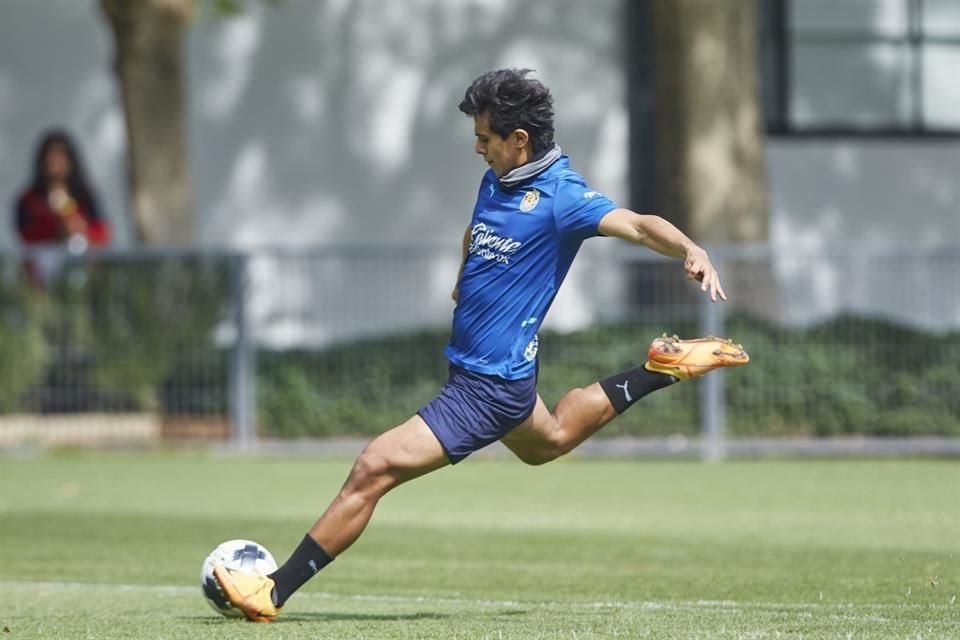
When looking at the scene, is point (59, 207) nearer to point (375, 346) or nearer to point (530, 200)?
point (375, 346)

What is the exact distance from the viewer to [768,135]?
25266 mm

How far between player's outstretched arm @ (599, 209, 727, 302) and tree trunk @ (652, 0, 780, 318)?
12.6 m

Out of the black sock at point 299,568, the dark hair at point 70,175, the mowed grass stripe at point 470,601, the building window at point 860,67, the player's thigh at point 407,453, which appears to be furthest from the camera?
the building window at point 860,67

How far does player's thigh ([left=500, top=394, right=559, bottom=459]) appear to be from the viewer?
830 centimetres

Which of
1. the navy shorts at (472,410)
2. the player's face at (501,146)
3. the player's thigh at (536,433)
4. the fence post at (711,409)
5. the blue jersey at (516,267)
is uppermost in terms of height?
the player's face at (501,146)

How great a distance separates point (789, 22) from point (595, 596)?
1732 cm

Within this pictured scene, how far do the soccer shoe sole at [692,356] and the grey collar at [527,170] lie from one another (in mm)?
880

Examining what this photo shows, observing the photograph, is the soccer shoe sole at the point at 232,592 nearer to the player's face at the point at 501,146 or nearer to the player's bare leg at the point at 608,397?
the player's bare leg at the point at 608,397

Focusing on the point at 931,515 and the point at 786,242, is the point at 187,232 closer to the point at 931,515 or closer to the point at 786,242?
the point at 786,242

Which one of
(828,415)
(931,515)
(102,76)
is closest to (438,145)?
(102,76)

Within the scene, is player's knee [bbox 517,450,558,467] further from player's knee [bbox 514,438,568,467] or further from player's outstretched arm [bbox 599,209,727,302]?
player's outstretched arm [bbox 599,209,727,302]

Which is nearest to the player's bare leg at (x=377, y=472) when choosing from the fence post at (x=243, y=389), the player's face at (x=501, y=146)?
the player's face at (x=501, y=146)

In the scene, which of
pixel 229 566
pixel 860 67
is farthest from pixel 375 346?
pixel 229 566

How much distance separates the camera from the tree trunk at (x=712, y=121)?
2048 cm
